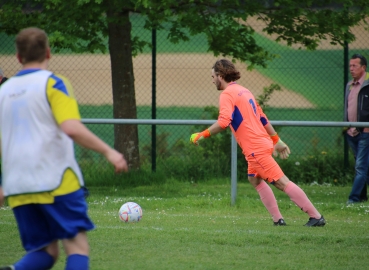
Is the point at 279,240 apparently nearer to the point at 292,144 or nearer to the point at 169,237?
the point at 169,237

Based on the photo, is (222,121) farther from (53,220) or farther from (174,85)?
(174,85)

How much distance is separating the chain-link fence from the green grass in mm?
4554

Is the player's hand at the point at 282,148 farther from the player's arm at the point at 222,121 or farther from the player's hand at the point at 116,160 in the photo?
the player's hand at the point at 116,160

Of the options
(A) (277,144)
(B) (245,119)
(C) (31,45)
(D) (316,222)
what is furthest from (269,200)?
(C) (31,45)

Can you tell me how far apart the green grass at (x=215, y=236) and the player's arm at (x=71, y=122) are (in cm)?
201

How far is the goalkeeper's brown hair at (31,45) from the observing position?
408 centimetres

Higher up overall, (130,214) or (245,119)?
(245,119)

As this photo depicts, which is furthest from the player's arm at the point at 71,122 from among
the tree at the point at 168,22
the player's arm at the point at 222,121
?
the tree at the point at 168,22

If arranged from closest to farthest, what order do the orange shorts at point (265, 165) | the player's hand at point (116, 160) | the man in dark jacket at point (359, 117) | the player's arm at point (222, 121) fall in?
the player's hand at point (116, 160)
the player's arm at point (222, 121)
the orange shorts at point (265, 165)
the man in dark jacket at point (359, 117)

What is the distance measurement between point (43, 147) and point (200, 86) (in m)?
22.8

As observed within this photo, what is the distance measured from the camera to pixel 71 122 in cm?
395

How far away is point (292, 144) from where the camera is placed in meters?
16.6

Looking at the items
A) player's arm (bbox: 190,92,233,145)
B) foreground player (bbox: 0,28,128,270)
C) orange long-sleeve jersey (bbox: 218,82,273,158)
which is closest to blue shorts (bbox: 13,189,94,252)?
foreground player (bbox: 0,28,128,270)

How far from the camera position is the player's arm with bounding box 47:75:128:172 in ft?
12.9
